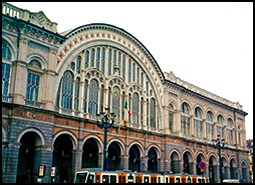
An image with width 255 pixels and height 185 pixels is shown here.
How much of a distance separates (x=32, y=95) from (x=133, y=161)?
53.0 ft

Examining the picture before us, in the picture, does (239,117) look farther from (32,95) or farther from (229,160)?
(32,95)

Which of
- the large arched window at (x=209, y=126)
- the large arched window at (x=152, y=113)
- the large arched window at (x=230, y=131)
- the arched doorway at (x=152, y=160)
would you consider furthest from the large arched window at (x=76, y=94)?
the large arched window at (x=230, y=131)

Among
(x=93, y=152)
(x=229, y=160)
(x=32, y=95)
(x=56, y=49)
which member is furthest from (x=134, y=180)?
(x=229, y=160)

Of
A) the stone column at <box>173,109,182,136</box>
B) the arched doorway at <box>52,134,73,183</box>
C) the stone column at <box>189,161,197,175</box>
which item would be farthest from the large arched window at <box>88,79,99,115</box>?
the stone column at <box>189,161,197,175</box>

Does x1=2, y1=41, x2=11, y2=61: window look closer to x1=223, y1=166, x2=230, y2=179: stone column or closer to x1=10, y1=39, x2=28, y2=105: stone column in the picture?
x1=10, y1=39, x2=28, y2=105: stone column

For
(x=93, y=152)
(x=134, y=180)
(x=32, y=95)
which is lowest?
(x=134, y=180)

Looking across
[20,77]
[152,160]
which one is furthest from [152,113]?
[20,77]

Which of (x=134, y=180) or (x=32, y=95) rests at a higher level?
(x=32, y=95)

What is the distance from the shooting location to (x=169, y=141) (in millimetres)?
45625

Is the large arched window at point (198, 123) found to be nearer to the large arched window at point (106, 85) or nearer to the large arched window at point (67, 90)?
the large arched window at point (106, 85)

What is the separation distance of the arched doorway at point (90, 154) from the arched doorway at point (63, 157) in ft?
5.95

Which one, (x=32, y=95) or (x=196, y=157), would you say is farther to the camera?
(x=196, y=157)

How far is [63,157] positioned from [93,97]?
7.21m

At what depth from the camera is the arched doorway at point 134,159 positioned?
4203 centimetres
